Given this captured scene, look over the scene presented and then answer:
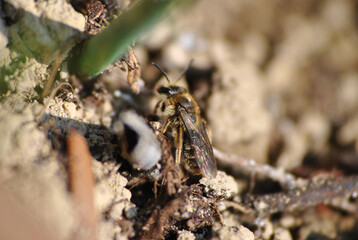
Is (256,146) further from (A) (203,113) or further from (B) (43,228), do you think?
(B) (43,228)

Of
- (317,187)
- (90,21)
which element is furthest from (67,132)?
(317,187)

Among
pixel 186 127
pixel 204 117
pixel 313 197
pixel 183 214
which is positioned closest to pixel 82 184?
pixel 183 214

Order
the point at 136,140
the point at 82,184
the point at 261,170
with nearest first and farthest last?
the point at 82,184 → the point at 136,140 → the point at 261,170

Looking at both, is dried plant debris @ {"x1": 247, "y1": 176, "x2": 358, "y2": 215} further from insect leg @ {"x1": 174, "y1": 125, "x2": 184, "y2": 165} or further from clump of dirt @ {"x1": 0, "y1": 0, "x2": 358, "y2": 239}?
insect leg @ {"x1": 174, "y1": 125, "x2": 184, "y2": 165}

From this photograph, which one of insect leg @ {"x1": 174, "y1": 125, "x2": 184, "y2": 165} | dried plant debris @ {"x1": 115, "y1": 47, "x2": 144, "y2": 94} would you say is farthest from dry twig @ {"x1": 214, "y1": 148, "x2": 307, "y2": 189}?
dried plant debris @ {"x1": 115, "y1": 47, "x2": 144, "y2": 94}

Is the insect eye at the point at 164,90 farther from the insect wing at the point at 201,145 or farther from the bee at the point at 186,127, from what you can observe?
the insect wing at the point at 201,145

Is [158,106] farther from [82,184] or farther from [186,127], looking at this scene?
[82,184]

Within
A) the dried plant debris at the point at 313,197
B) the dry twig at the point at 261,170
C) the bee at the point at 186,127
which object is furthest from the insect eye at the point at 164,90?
the dried plant debris at the point at 313,197
